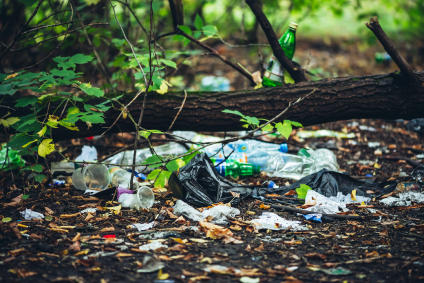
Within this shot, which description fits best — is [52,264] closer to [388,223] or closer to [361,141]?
[388,223]

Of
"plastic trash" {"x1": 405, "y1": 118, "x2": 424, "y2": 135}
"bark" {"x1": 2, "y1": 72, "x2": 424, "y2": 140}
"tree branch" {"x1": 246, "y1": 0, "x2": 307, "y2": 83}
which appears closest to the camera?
"bark" {"x1": 2, "y1": 72, "x2": 424, "y2": 140}

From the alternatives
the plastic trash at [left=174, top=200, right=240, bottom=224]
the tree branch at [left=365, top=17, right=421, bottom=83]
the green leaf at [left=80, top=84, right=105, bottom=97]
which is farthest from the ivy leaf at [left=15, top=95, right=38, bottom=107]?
the tree branch at [left=365, top=17, right=421, bottom=83]

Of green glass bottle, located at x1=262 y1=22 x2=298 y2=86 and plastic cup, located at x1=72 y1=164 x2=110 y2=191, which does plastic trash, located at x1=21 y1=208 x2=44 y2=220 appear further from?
green glass bottle, located at x1=262 y1=22 x2=298 y2=86

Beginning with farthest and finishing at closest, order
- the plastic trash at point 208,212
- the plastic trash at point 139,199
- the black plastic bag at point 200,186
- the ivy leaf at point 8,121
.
A: the ivy leaf at point 8,121 < the black plastic bag at point 200,186 < the plastic trash at point 139,199 < the plastic trash at point 208,212

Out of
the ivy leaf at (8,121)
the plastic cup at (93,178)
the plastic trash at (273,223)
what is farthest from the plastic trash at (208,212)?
the ivy leaf at (8,121)

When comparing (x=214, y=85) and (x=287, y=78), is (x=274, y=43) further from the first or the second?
(x=214, y=85)

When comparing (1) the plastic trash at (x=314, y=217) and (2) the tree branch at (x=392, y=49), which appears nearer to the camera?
(1) the plastic trash at (x=314, y=217)

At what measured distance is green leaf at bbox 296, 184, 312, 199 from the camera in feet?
8.82

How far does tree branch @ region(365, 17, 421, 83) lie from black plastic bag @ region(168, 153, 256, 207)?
1715 mm

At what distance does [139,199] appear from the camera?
8.06 feet

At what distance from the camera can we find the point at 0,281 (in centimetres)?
148

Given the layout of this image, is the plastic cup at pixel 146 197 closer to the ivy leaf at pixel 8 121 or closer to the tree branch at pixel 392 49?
the ivy leaf at pixel 8 121

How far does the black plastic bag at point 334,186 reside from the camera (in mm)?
2783

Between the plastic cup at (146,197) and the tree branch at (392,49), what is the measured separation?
2285mm
